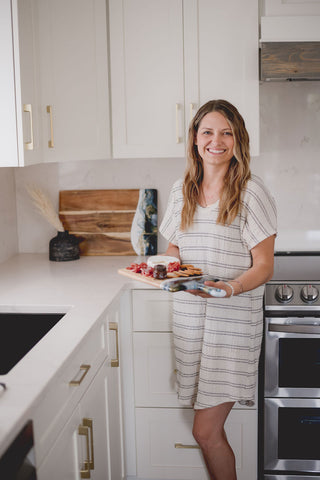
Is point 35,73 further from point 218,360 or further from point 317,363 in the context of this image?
point 317,363

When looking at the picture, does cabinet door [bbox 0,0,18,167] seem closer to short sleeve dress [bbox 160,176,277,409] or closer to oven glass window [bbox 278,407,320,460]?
short sleeve dress [bbox 160,176,277,409]

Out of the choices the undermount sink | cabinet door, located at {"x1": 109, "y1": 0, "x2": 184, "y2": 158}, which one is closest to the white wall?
cabinet door, located at {"x1": 109, "y1": 0, "x2": 184, "y2": 158}

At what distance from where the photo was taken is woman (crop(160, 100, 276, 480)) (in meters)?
1.97

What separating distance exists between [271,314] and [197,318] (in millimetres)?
372

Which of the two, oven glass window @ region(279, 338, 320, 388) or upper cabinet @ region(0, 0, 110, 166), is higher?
upper cabinet @ region(0, 0, 110, 166)

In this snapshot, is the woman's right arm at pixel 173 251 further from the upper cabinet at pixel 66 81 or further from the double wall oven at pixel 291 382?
the upper cabinet at pixel 66 81

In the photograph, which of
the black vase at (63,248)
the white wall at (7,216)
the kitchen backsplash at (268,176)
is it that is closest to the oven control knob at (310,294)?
the kitchen backsplash at (268,176)

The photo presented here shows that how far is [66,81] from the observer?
92.3 inches

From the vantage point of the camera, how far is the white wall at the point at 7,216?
106 inches

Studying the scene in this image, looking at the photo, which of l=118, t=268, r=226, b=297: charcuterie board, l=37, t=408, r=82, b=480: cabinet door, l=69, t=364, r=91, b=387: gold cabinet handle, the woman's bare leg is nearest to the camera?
l=37, t=408, r=82, b=480: cabinet door

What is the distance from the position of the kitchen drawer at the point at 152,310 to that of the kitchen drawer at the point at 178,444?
0.37m

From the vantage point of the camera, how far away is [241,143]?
1.98m

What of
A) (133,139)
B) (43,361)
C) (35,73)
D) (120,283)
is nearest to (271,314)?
(120,283)

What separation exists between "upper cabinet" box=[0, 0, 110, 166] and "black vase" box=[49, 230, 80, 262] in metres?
0.47
